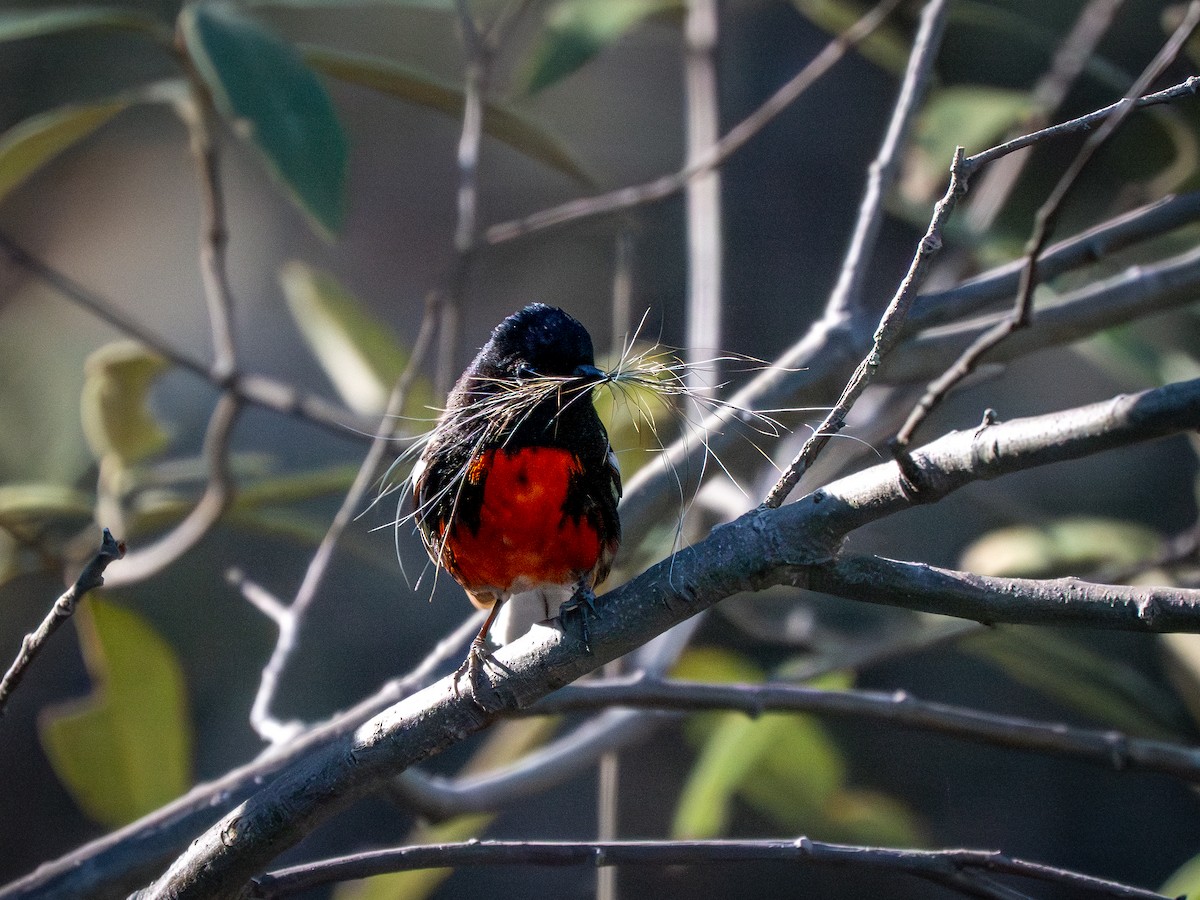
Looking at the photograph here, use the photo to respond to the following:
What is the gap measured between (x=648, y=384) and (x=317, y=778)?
56cm

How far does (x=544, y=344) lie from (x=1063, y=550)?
4.67 ft

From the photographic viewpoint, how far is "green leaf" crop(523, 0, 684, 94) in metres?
2.26

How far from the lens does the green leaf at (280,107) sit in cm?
182

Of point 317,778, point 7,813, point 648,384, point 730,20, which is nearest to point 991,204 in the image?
point 730,20

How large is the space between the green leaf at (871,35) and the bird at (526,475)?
49.5 inches

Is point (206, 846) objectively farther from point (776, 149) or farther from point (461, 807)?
point (776, 149)

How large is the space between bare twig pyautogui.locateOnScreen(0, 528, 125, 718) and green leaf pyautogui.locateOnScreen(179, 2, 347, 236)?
89cm

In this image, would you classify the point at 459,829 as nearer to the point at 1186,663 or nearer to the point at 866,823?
the point at 866,823

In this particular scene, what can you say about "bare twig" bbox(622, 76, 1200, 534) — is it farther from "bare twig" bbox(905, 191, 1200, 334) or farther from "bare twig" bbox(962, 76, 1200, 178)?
"bare twig" bbox(962, 76, 1200, 178)

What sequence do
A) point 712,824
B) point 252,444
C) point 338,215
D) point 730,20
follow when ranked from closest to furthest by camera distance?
point 338,215 < point 712,824 < point 730,20 < point 252,444

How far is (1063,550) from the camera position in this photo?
2416 mm

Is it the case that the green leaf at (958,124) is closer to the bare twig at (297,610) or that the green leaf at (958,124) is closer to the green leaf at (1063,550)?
the green leaf at (1063,550)

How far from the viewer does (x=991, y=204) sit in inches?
102

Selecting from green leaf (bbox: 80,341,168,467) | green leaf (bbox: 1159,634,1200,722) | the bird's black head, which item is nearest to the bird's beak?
the bird's black head
